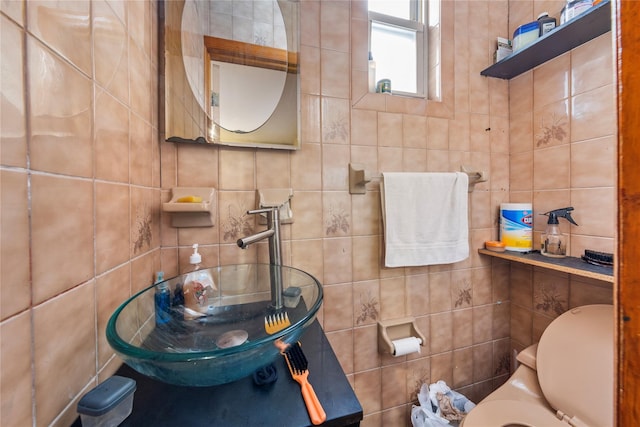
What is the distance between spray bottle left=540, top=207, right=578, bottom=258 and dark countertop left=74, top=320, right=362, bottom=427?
1.13 metres

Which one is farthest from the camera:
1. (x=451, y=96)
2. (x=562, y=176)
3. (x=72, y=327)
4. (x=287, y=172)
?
A: (x=451, y=96)

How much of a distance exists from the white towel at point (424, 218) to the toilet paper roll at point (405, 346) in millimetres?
322

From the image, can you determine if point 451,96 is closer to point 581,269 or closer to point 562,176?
point 562,176

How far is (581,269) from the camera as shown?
855mm

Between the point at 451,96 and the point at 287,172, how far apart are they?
89 cm

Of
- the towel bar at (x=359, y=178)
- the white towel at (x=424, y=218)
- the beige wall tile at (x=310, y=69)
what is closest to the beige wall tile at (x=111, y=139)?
the beige wall tile at (x=310, y=69)

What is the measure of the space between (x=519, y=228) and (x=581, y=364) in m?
0.54

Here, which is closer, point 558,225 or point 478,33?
point 558,225

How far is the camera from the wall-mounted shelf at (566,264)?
813 mm

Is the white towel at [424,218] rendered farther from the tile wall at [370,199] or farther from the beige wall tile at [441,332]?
the beige wall tile at [441,332]

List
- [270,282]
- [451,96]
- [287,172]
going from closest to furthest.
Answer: [270,282], [287,172], [451,96]

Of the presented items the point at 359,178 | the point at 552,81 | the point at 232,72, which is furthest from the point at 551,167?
the point at 232,72

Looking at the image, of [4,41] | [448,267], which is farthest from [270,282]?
[448,267]

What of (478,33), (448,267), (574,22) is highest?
(478,33)
